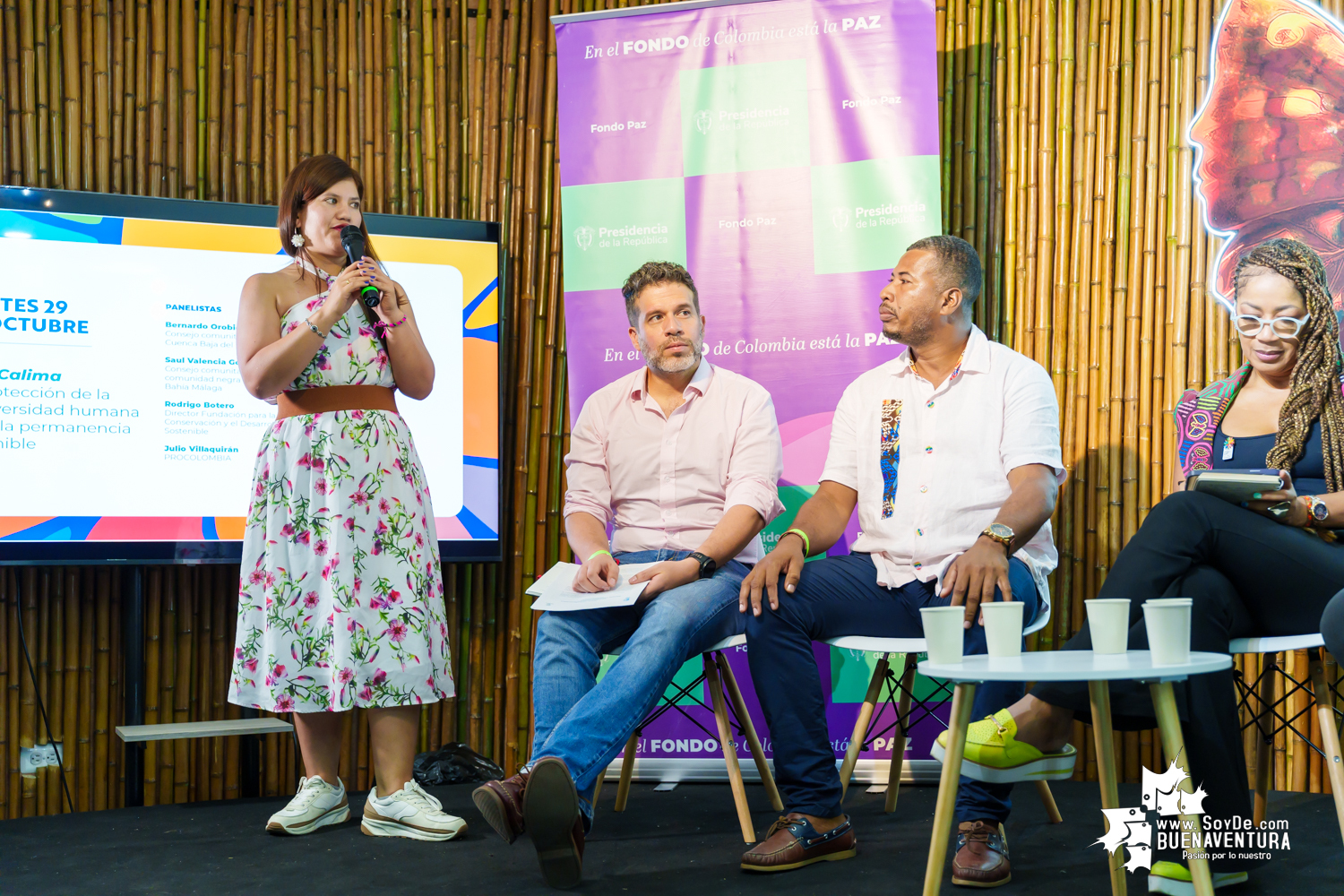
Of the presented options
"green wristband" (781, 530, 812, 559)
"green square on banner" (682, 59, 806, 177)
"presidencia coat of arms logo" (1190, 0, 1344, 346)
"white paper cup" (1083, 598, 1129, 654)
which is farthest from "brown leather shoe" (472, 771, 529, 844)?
"presidencia coat of arms logo" (1190, 0, 1344, 346)

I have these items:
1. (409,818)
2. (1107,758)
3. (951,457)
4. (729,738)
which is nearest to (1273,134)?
(951,457)

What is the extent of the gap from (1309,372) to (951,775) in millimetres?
1422

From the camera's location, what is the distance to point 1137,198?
3.27m

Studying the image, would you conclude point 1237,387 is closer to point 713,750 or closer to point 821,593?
point 821,593

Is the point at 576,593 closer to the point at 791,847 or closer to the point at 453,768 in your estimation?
the point at 791,847

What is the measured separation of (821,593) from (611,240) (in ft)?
4.92

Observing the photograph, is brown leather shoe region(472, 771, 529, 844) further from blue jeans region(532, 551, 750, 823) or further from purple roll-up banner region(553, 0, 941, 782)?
purple roll-up banner region(553, 0, 941, 782)

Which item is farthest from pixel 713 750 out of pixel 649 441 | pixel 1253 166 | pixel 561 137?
pixel 1253 166

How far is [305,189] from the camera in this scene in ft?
8.56

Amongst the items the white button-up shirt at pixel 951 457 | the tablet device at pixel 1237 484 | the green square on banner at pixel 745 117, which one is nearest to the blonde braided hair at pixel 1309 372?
the tablet device at pixel 1237 484

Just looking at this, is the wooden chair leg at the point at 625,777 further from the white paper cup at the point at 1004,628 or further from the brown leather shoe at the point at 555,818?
the white paper cup at the point at 1004,628

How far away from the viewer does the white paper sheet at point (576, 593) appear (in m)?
2.31

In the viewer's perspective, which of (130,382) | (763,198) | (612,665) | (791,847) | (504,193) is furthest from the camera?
(504,193)

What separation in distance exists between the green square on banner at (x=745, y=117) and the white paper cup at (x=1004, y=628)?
78.5 inches
